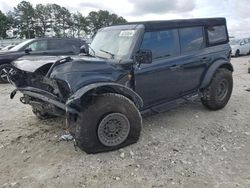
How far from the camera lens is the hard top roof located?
5.30 meters

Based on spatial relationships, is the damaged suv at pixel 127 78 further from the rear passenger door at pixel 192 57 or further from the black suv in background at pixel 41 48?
the black suv in background at pixel 41 48

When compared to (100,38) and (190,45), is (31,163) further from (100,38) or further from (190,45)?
(190,45)

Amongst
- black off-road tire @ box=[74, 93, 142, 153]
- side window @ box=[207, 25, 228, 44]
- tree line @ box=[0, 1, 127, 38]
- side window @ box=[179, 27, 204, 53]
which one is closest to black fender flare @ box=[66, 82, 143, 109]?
black off-road tire @ box=[74, 93, 142, 153]

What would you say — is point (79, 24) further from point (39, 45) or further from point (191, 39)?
point (191, 39)

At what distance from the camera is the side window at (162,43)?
5.24m

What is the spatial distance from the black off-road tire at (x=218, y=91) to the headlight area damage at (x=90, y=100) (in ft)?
6.81

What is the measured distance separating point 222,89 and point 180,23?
182cm

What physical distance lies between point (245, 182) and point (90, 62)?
256 cm

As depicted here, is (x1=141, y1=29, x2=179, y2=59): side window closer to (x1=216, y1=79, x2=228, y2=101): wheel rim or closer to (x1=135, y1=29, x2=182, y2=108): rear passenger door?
(x1=135, y1=29, x2=182, y2=108): rear passenger door

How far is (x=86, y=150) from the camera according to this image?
14.5ft

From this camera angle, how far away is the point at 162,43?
5.47 m

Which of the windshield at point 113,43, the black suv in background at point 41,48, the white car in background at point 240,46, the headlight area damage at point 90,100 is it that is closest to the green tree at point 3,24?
the white car in background at point 240,46

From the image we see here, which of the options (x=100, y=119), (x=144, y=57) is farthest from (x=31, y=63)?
(x=144, y=57)

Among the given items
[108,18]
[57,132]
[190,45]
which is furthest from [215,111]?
[108,18]
